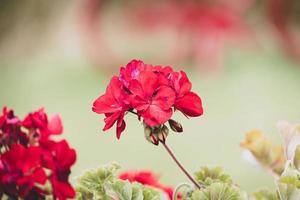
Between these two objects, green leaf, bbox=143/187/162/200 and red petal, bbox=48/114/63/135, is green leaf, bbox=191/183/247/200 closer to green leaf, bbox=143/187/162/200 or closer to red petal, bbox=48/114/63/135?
green leaf, bbox=143/187/162/200

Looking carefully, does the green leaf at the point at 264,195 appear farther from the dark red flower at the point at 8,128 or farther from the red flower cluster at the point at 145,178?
the dark red flower at the point at 8,128

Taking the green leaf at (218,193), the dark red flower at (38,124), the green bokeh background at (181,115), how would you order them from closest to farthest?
1. the green leaf at (218,193)
2. the dark red flower at (38,124)
3. the green bokeh background at (181,115)

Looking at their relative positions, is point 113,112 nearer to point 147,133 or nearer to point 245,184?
point 147,133

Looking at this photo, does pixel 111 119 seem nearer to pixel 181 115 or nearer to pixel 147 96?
pixel 147 96

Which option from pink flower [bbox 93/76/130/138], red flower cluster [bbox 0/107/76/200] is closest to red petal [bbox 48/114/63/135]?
red flower cluster [bbox 0/107/76/200]

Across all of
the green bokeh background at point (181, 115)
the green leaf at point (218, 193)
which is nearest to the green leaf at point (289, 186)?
the green leaf at point (218, 193)

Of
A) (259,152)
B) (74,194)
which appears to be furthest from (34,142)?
(259,152)
